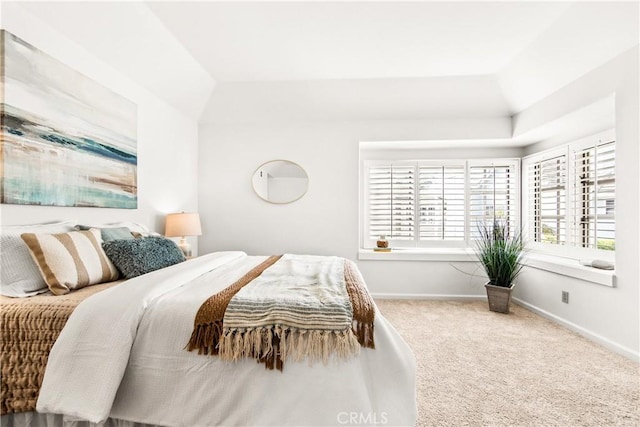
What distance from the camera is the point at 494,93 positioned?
3359 mm

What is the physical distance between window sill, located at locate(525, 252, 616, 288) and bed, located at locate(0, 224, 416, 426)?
2216 millimetres

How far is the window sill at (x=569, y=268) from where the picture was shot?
2.43 metres

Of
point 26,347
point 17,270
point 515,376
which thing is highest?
point 17,270

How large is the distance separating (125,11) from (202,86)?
46.5 inches

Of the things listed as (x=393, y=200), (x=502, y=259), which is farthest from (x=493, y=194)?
(x=393, y=200)

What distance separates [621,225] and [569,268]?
682 millimetres

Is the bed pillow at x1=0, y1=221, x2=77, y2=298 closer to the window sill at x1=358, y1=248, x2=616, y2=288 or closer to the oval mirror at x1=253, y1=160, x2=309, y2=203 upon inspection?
the oval mirror at x1=253, y1=160, x2=309, y2=203

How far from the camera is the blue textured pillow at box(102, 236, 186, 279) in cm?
185

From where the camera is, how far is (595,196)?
9.52 ft

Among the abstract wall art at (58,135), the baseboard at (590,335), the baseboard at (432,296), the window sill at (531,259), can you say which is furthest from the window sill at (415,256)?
the abstract wall art at (58,135)

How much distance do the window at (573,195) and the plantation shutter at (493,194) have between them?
0.15 meters

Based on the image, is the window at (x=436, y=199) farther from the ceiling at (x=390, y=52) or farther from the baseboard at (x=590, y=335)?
the baseboard at (x=590, y=335)

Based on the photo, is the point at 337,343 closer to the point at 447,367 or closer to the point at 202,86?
the point at 447,367

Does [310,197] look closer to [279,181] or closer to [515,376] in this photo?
[279,181]
